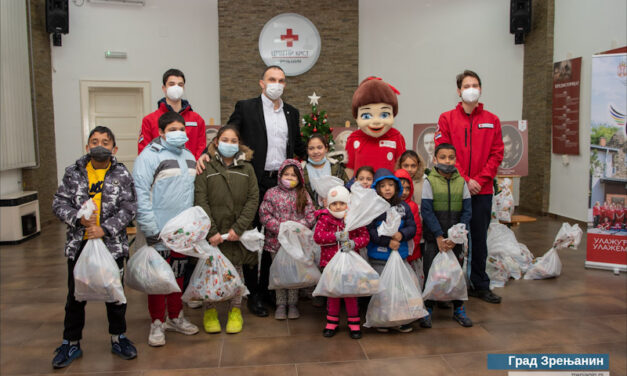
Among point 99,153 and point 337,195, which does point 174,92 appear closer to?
point 99,153

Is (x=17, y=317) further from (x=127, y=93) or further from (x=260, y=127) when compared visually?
(x=127, y=93)

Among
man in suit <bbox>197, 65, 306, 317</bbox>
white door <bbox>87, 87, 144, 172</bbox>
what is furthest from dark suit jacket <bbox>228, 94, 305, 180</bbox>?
white door <bbox>87, 87, 144, 172</bbox>

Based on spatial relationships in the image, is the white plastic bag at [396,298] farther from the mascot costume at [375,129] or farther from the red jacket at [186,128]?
the red jacket at [186,128]

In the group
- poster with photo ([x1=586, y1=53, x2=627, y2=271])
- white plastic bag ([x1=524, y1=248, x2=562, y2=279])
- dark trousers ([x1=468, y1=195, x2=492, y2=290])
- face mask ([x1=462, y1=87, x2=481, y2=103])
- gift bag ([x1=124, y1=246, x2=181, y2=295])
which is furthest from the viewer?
poster with photo ([x1=586, y1=53, x2=627, y2=271])

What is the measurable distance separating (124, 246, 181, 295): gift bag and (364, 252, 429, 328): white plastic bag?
46.5 inches

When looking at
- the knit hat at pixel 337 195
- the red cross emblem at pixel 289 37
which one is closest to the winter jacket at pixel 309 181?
the knit hat at pixel 337 195

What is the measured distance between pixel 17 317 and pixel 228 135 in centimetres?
198

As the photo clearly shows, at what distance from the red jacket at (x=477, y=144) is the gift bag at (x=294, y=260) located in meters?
1.31

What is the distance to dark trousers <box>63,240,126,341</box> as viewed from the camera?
98.8 inches

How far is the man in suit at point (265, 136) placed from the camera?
3312 mm

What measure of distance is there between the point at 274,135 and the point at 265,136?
0.06 metres

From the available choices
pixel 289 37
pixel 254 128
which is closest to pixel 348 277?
pixel 254 128

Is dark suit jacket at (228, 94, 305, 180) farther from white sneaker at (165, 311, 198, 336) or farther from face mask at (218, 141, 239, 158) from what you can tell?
white sneaker at (165, 311, 198, 336)

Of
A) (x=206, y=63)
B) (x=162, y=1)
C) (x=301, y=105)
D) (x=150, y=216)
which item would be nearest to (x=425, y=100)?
(x=301, y=105)
